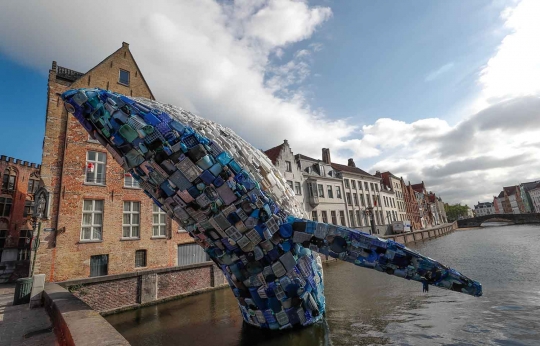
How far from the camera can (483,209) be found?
164375mm

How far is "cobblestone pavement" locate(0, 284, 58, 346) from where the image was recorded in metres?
5.37

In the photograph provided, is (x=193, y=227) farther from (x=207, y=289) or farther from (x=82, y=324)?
(x=207, y=289)

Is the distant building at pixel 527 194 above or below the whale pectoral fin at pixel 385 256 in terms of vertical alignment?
above

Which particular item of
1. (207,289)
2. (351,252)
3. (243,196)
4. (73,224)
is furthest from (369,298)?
(73,224)

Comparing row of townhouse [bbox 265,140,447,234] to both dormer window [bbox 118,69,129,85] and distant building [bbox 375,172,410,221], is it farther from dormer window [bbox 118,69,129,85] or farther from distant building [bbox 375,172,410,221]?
dormer window [bbox 118,69,129,85]

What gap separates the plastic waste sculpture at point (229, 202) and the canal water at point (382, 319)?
1.85m

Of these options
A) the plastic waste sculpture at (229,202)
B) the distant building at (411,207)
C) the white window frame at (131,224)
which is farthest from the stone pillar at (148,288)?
the distant building at (411,207)

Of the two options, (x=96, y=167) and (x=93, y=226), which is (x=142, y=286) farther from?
(x=96, y=167)

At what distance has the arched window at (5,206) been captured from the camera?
27697mm

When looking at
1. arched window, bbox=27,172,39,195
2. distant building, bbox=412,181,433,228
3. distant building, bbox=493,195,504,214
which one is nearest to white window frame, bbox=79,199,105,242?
arched window, bbox=27,172,39,195

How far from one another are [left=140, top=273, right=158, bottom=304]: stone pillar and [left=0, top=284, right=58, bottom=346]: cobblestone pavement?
4712 millimetres

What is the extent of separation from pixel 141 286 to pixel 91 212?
5.60 m

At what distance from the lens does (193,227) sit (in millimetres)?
5449

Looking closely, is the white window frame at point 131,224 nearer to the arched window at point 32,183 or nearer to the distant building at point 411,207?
the arched window at point 32,183
